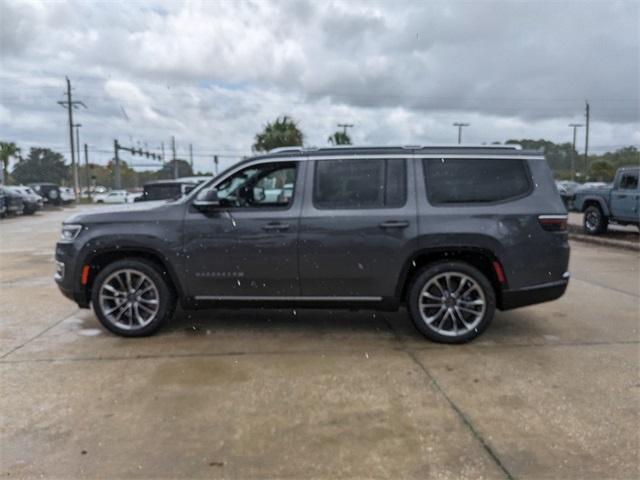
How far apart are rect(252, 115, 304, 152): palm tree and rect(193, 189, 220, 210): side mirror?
29.6m

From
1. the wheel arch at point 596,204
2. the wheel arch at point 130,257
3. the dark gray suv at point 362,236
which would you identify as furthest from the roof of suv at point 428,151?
the wheel arch at point 596,204

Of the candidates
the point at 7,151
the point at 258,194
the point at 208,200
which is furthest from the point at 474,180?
the point at 7,151

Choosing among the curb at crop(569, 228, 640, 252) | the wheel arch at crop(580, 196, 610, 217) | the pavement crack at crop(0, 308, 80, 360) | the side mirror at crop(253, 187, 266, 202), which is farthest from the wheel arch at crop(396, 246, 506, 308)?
the wheel arch at crop(580, 196, 610, 217)

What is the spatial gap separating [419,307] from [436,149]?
1478 millimetres

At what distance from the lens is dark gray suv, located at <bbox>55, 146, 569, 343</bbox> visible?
15.9 feet

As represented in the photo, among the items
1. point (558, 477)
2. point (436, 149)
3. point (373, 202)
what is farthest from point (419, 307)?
point (558, 477)

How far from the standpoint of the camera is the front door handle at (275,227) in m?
4.89

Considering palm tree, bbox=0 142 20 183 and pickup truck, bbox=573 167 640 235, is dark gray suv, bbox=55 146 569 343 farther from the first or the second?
palm tree, bbox=0 142 20 183

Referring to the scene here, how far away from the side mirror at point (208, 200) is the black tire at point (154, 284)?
30.5 inches

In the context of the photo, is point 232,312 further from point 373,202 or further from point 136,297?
point 373,202

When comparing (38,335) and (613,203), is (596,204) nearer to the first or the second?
(613,203)

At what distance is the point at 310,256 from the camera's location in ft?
16.1

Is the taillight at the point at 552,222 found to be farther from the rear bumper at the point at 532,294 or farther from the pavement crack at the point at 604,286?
the pavement crack at the point at 604,286

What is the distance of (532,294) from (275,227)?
2442 millimetres
